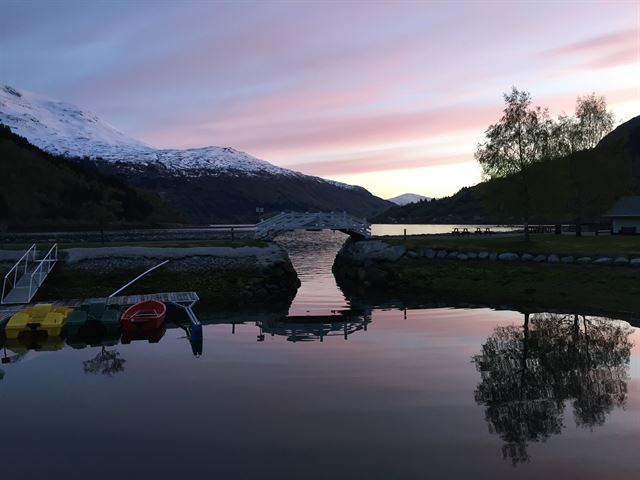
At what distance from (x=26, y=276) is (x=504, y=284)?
3414 centimetres

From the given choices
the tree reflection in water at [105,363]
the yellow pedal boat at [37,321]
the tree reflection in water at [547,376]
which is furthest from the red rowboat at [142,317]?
the tree reflection in water at [547,376]

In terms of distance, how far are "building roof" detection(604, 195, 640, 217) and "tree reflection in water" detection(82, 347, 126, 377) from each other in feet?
191

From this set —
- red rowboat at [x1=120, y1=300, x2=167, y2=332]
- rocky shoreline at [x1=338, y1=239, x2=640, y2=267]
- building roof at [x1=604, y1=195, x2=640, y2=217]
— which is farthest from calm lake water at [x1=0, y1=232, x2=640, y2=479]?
building roof at [x1=604, y1=195, x2=640, y2=217]

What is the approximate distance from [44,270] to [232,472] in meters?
31.7

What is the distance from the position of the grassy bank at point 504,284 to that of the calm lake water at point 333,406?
824 cm

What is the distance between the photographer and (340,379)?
1836 cm

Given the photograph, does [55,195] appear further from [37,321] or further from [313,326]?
[313,326]

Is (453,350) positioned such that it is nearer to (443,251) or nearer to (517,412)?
(517,412)

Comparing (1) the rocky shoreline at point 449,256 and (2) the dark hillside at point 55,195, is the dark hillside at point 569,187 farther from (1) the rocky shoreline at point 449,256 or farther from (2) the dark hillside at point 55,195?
(2) the dark hillside at point 55,195

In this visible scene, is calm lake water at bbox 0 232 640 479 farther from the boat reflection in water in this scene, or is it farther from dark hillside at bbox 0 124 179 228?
dark hillside at bbox 0 124 179 228

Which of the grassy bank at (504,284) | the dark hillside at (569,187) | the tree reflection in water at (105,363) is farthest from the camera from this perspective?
the dark hillside at (569,187)

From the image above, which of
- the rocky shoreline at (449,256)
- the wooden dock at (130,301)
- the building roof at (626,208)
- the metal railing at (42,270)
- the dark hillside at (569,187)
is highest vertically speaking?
the dark hillside at (569,187)

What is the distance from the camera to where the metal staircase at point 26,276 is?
32.8 meters

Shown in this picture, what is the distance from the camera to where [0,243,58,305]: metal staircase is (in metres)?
32.8
